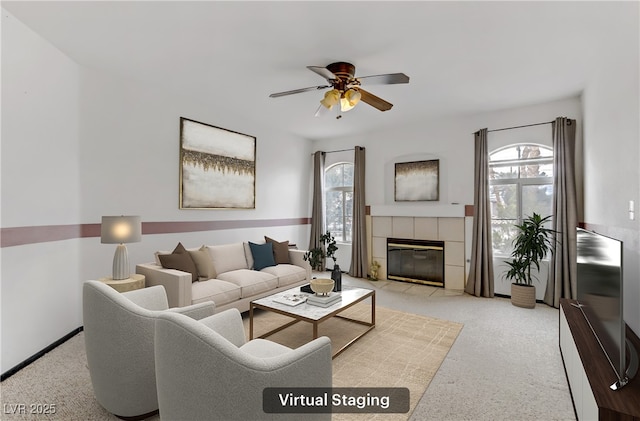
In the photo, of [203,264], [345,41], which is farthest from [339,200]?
[345,41]

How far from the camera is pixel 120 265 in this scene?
3006mm

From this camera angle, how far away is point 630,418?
4.26 ft

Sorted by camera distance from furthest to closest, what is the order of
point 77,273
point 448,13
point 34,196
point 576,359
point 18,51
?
point 77,273, point 34,196, point 18,51, point 448,13, point 576,359

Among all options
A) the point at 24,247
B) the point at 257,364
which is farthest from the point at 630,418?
the point at 24,247

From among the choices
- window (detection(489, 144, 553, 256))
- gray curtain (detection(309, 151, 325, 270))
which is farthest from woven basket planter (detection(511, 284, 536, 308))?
gray curtain (detection(309, 151, 325, 270))

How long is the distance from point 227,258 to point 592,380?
3.80 m

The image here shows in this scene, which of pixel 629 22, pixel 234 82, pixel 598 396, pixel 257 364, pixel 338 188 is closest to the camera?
pixel 257 364

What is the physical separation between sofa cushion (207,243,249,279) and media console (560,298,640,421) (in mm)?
3670

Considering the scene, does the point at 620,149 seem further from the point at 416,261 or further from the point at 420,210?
the point at 416,261

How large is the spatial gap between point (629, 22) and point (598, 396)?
2.57 meters

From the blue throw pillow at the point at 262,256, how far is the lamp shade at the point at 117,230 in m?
1.75

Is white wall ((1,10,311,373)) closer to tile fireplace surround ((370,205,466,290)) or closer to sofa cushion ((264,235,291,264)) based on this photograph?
sofa cushion ((264,235,291,264))

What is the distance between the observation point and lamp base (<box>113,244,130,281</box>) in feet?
9.82

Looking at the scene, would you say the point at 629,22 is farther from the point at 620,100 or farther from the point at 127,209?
the point at 127,209
